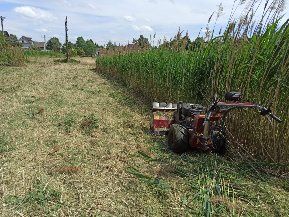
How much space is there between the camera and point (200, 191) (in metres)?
3.31

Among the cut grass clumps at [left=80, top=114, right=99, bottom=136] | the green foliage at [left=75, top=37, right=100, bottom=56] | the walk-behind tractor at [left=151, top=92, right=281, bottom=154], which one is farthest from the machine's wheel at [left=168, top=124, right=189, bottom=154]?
the green foliage at [left=75, top=37, right=100, bottom=56]

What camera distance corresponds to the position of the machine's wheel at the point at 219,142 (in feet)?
14.1

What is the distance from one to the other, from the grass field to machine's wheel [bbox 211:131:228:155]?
11cm

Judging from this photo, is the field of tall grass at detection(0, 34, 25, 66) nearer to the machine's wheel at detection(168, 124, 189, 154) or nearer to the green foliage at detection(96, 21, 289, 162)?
the green foliage at detection(96, 21, 289, 162)

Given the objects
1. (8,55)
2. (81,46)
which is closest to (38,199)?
(8,55)

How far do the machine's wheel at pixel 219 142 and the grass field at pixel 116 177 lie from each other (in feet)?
0.35

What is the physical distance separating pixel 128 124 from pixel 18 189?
3089 mm

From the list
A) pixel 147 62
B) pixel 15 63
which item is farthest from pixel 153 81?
pixel 15 63

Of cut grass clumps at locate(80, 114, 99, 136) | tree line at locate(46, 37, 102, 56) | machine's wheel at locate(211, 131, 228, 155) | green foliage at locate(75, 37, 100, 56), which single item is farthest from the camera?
green foliage at locate(75, 37, 100, 56)

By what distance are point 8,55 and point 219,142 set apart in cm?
1930

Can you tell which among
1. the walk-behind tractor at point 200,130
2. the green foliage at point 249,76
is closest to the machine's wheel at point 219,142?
the walk-behind tractor at point 200,130

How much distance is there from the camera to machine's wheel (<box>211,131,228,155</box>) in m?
4.29

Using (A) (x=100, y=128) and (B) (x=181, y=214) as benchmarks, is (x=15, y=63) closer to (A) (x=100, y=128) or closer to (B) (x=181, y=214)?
Result: (A) (x=100, y=128)

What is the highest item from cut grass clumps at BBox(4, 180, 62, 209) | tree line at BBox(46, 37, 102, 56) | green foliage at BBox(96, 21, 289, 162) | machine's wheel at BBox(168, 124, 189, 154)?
green foliage at BBox(96, 21, 289, 162)
